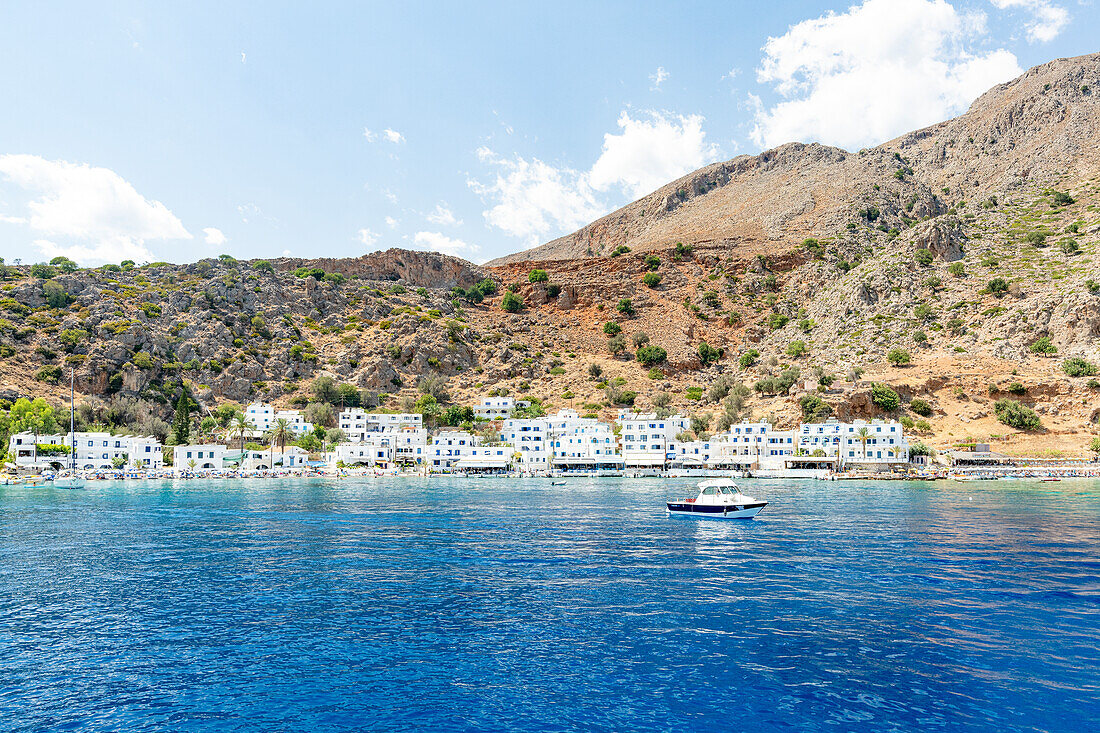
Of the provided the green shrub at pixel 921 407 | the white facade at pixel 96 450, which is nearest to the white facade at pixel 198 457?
the white facade at pixel 96 450

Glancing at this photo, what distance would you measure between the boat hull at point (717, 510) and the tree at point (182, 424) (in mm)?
71525

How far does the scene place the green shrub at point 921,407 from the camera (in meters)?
95.6

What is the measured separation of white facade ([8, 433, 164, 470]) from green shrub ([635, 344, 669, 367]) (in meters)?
77.5

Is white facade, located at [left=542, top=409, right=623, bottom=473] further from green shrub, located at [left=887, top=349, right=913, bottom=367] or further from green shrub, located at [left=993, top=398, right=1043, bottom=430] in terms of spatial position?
green shrub, located at [left=993, top=398, right=1043, bottom=430]

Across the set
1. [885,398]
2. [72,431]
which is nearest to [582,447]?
[885,398]

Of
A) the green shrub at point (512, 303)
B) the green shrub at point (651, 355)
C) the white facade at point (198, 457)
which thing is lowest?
the white facade at point (198, 457)

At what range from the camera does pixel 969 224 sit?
141000mm

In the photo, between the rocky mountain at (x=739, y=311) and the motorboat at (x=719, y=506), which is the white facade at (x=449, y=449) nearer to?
the rocky mountain at (x=739, y=311)

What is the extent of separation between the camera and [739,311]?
142 metres

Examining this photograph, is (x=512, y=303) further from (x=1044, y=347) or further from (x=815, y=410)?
(x=1044, y=347)

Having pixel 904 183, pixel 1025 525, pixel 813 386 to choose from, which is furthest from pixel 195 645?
pixel 904 183

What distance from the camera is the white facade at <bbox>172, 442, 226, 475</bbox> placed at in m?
86.2

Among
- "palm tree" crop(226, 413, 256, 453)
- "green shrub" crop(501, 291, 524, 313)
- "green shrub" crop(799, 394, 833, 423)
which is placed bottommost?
"palm tree" crop(226, 413, 256, 453)

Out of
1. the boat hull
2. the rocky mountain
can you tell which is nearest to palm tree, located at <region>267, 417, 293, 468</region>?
the rocky mountain
